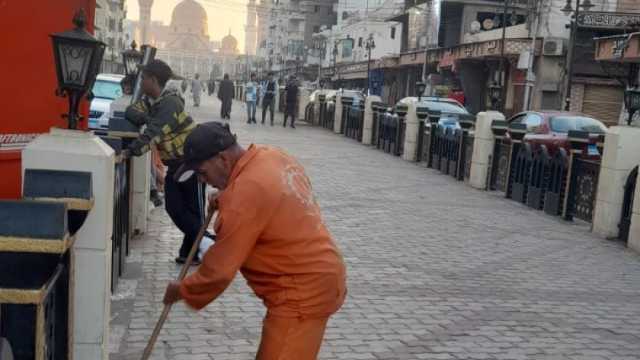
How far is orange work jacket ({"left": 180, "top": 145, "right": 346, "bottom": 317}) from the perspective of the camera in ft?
9.34

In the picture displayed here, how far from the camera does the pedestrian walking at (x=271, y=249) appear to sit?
286cm

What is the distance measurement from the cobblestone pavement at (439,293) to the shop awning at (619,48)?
15.2 metres

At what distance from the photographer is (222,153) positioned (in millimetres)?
2979

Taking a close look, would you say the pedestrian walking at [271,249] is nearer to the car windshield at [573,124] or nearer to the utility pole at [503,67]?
the car windshield at [573,124]

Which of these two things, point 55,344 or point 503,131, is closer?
point 55,344

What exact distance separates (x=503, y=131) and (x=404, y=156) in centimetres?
493

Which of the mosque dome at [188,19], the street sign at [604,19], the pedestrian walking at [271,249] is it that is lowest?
the pedestrian walking at [271,249]

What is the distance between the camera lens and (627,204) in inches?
377

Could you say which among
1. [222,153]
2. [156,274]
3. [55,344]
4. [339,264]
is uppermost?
[222,153]

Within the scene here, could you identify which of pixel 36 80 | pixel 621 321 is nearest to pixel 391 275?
pixel 621 321

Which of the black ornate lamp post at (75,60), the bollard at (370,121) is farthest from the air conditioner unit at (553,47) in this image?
the black ornate lamp post at (75,60)

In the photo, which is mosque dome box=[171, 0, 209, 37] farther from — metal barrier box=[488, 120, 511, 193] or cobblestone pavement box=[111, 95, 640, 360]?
cobblestone pavement box=[111, 95, 640, 360]

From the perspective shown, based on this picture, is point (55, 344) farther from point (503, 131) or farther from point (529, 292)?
point (503, 131)

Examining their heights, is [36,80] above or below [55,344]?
above
